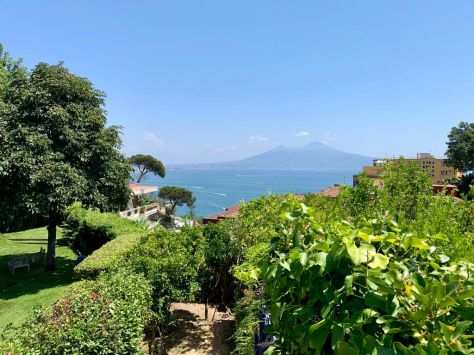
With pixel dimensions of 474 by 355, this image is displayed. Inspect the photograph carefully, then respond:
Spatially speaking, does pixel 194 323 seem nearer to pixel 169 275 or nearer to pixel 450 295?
pixel 169 275

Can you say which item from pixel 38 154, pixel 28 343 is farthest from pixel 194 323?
pixel 38 154

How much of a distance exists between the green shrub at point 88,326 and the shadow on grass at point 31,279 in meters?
7.65

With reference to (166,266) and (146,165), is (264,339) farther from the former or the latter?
(146,165)

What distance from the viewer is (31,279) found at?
11.9 meters

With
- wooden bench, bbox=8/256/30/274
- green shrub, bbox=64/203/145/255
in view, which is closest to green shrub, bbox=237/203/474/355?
green shrub, bbox=64/203/145/255

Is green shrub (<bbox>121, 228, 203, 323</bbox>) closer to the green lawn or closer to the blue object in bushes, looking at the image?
the blue object in bushes

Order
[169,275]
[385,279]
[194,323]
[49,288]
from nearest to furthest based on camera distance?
[385,279] → [169,275] → [194,323] → [49,288]

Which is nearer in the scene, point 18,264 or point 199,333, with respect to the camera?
point 199,333

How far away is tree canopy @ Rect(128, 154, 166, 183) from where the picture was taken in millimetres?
55281

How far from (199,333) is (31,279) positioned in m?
7.58

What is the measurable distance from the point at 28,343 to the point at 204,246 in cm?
407

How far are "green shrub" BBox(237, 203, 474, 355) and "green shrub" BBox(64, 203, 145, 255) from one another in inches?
493

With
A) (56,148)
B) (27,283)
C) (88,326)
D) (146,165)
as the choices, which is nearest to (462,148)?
(56,148)

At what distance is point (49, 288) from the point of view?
10.9 meters
